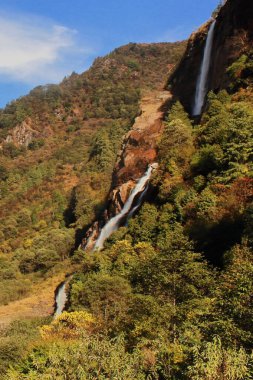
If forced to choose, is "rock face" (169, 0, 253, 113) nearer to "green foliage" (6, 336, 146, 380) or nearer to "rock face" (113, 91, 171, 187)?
A: "rock face" (113, 91, 171, 187)

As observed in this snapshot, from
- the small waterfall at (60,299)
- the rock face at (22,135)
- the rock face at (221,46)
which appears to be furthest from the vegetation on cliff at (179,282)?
the rock face at (22,135)

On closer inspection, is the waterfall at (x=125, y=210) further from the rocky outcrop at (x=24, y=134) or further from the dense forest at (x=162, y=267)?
the rocky outcrop at (x=24, y=134)

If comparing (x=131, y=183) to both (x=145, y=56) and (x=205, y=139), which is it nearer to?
(x=205, y=139)

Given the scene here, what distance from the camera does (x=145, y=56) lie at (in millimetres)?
152750

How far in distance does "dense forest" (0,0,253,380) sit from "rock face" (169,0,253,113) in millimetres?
1169

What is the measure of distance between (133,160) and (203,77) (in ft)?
43.1

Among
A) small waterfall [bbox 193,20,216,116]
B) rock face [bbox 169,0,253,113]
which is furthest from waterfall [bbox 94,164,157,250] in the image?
small waterfall [bbox 193,20,216,116]

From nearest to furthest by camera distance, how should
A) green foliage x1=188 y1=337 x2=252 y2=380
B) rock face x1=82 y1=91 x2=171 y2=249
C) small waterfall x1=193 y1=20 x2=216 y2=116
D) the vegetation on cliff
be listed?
green foliage x1=188 y1=337 x2=252 y2=380
the vegetation on cliff
rock face x1=82 y1=91 x2=171 y2=249
small waterfall x1=193 y1=20 x2=216 y2=116

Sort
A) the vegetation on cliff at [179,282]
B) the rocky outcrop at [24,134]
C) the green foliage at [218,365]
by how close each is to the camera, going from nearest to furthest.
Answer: the green foliage at [218,365]
the vegetation on cliff at [179,282]
the rocky outcrop at [24,134]

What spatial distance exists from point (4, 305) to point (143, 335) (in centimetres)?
2963

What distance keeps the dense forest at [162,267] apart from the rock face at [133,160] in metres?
3.56

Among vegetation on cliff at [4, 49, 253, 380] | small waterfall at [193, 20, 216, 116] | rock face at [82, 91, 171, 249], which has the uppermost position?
small waterfall at [193, 20, 216, 116]

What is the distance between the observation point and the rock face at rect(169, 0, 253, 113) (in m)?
37.9

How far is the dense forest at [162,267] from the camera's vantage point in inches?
334
